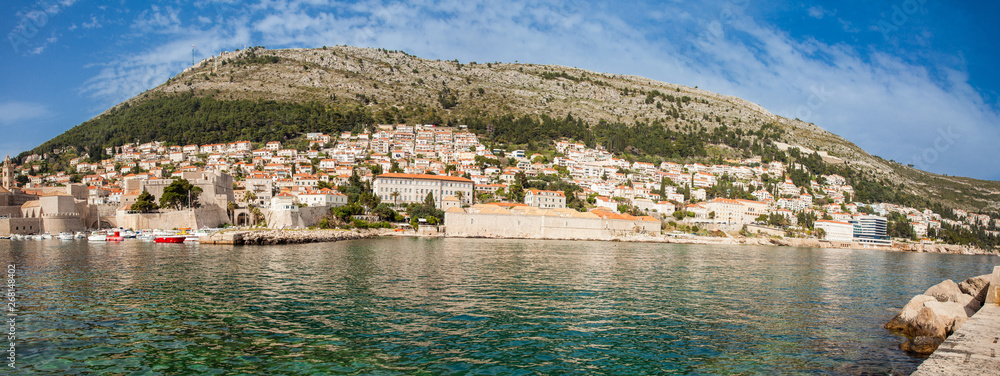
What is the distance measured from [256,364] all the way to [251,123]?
91.9m

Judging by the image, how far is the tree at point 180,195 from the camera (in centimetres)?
4375

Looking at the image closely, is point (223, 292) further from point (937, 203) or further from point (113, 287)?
point (937, 203)

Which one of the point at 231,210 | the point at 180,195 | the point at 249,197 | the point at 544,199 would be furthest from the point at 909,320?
the point at 249,197

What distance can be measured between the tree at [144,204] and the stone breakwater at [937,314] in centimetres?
4927

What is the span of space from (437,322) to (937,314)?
889 cm

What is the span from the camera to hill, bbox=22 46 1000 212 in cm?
9125

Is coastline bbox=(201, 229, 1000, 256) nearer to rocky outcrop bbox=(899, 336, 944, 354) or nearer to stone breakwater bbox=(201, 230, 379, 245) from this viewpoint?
stone breakwater bbox=(201, 230, 379, 245)

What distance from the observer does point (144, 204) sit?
146ft

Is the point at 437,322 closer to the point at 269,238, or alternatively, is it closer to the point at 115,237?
the point at 269,238

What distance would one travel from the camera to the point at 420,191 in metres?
61.6

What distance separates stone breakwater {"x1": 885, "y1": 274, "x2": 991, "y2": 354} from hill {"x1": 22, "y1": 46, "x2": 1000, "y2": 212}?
3243 inches

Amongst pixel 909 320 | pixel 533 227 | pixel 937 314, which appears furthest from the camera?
pixel 533 227

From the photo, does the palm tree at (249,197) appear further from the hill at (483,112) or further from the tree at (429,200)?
the hill at (483,112)

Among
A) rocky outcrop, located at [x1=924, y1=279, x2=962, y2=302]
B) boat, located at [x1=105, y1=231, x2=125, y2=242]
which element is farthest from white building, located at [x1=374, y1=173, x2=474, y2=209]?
rocky outcrop, located at [x1=924, y1=279, x2=962, y2=302]
